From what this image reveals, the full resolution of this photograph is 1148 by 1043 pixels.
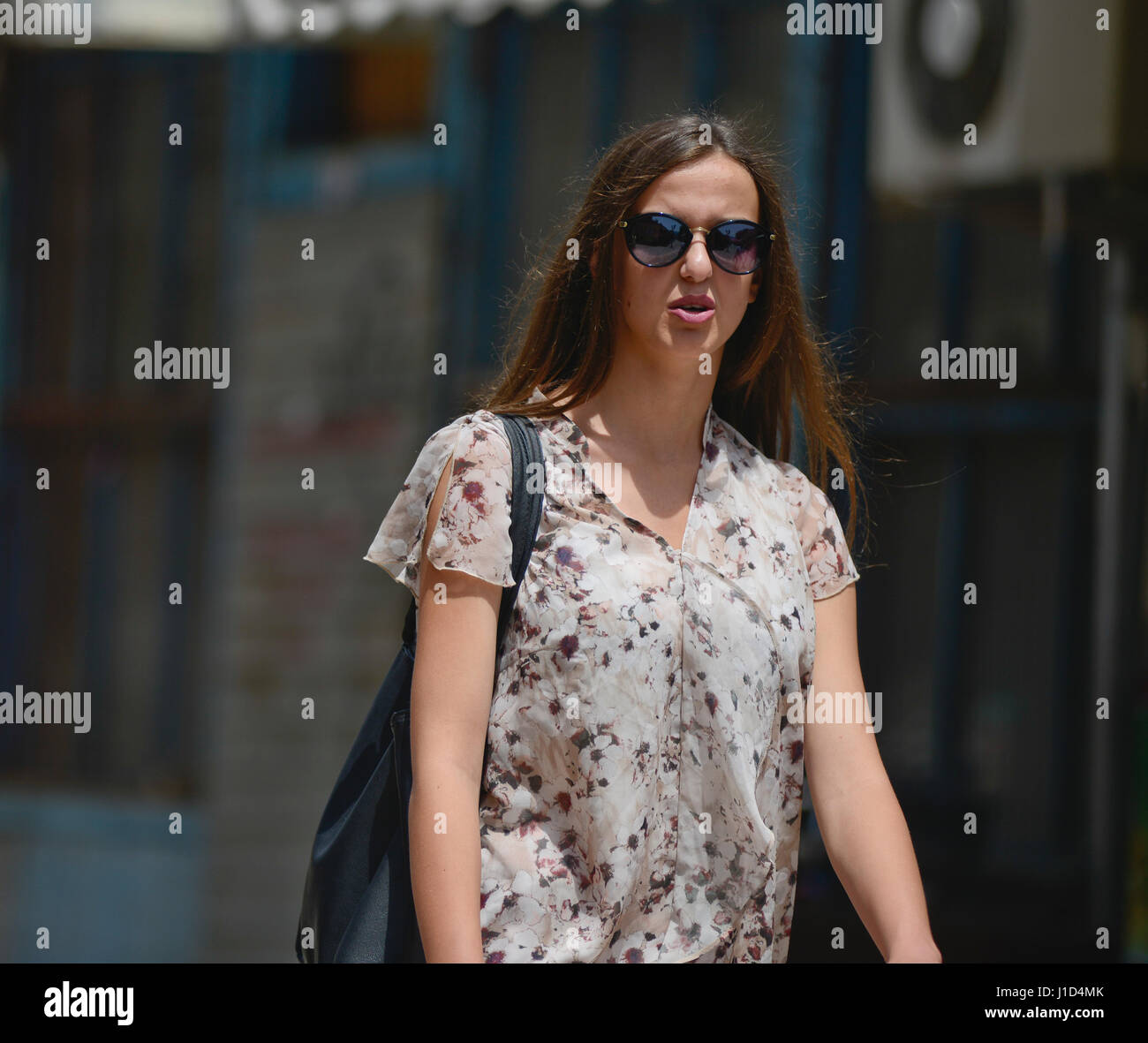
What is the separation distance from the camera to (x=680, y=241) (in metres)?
2.65

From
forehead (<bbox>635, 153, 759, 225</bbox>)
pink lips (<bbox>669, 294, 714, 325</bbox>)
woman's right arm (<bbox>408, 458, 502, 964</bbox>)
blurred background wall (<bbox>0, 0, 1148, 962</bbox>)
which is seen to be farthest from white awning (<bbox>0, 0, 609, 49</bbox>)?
woman's right arm (<bbox>408, 458, 502, 964</bbox>)

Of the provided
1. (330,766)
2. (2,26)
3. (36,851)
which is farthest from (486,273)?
(36,851)

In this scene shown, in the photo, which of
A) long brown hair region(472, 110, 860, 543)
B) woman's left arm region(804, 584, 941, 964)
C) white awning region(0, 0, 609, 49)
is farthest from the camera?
white awning region(0, 0, 609, 49)

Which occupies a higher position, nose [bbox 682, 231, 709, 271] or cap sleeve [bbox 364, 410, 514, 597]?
nose [bbox 682, 231, 709, 271]

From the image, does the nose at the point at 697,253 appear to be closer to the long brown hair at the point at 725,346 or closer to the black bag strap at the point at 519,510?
the long brown hair at the point at 725,346

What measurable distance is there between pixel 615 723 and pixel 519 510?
34 cm

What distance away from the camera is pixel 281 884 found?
8188 mm

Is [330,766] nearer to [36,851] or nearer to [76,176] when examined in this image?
[36,851]

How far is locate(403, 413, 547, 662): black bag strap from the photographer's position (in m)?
2.50

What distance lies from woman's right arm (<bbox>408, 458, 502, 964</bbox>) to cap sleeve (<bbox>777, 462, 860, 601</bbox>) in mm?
571

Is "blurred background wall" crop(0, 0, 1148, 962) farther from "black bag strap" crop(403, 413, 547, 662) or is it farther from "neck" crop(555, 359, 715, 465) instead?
"black bag strap" crop(403, 413, 547, 662)

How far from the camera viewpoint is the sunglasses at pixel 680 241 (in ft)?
8.67

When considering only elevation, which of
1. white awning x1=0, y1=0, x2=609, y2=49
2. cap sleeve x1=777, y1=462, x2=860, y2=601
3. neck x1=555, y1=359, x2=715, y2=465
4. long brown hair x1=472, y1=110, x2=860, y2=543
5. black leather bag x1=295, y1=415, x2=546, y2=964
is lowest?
black leather bag x1=295, y1=415, x2=546, y2=964

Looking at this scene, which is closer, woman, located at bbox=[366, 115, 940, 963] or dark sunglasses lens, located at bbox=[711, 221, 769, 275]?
woman, located at bbox=[366, 115, 940, 963]
